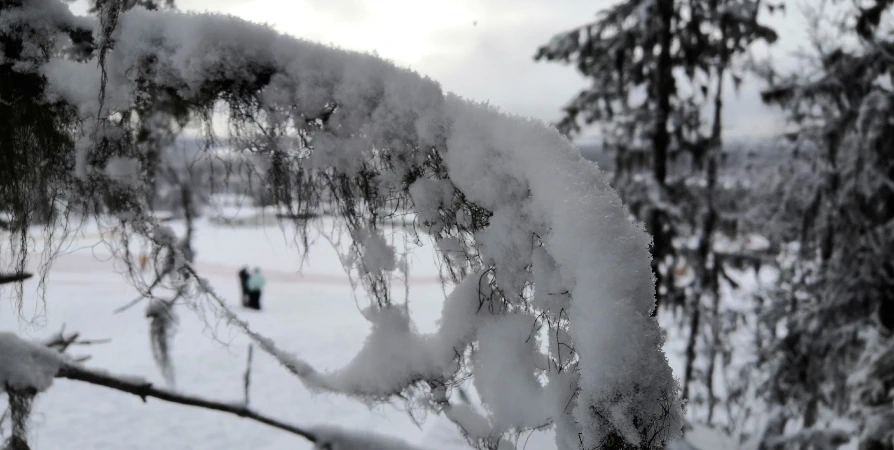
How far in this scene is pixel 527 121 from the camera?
1.19 meters

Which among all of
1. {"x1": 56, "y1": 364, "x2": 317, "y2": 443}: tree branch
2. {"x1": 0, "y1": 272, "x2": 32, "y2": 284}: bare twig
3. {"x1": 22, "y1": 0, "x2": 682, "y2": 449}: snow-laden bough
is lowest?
{"x1": 56, "y1": 364, "x2": 317, "y2": 443}: tree branch

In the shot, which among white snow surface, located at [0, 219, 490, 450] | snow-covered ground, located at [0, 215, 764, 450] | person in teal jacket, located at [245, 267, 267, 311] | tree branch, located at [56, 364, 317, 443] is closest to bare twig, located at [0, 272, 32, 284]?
tree branch, located at [56, 364, 317, 443]

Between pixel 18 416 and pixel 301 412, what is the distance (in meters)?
6.23

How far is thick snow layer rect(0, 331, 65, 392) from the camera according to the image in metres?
2.06

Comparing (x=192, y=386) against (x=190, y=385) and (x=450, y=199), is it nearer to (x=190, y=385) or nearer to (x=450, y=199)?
(x=190, y=385)

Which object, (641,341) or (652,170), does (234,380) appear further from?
(641,341)

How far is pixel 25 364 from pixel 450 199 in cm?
188

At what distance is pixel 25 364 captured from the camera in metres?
2.09

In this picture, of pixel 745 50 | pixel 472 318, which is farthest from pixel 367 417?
pixel 472 318

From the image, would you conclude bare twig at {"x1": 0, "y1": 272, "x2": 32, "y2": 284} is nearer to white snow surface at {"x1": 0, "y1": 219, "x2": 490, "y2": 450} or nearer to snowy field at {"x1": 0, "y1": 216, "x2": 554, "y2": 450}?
white snow surface at {"x1": 0, "y1": 219, "x2": 490, "y2": 450}

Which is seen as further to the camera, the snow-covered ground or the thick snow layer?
the snow-covered ground

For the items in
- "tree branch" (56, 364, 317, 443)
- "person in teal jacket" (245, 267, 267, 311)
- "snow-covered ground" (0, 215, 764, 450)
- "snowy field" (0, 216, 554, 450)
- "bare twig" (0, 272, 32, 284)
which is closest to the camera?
"bare twig" (0, 272, 32, 284)

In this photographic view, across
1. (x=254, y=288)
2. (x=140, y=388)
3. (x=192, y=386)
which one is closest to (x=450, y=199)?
(x=140, y=388)

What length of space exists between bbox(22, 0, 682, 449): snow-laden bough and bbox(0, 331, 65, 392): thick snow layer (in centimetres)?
100
